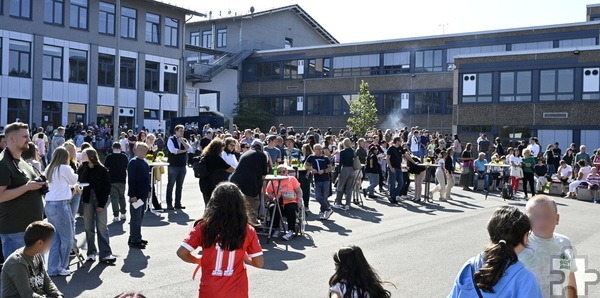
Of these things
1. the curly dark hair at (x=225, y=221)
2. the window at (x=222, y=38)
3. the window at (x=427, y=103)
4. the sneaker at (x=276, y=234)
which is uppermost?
the window at (x=222, y=38)

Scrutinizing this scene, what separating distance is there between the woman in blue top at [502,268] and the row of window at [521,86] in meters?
35.8

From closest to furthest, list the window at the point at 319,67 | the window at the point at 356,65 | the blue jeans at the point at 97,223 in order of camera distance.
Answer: the blue jeans at the point at 97,223 < the window at the point at 356,65 < the window at the point at 319,67

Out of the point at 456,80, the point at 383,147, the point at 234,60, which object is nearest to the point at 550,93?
the point at 456,80

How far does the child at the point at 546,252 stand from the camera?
4383 mm

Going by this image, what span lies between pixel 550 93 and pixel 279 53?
25560 millimetres

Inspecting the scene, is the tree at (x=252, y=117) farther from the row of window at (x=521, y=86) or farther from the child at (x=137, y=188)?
the child at (x=137, y=188)

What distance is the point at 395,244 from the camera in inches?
446

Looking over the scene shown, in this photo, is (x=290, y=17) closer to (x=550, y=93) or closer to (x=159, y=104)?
(x=159, y=104)

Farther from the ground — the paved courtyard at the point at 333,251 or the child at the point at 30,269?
the child at the point at 30,269

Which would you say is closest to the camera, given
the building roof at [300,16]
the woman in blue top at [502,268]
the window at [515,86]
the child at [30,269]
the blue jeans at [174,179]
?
the woman in blue top at [502,268]

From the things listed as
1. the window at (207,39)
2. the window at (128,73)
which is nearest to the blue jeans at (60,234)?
the window at (128,73)

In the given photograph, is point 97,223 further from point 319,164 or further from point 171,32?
point 171,32

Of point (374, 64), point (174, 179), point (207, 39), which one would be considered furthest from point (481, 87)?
point (207, 39)

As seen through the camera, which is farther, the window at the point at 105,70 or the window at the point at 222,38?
the window at the point at 222,38
